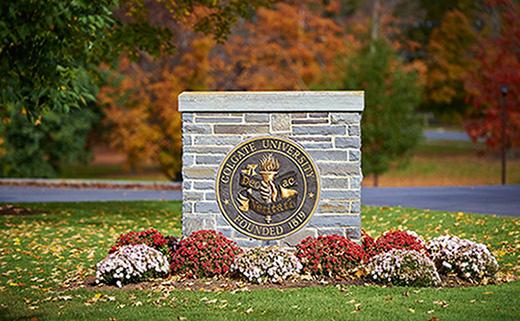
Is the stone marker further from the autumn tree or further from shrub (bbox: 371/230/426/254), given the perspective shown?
the autumn tree

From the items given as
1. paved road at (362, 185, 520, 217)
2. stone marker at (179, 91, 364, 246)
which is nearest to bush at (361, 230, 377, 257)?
stone marker at (179, 91, 364, 246)

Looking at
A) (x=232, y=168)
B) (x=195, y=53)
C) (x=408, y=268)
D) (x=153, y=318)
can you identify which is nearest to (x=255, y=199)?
(x=232, y=168)

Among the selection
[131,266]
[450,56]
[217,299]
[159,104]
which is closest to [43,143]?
[159,104]

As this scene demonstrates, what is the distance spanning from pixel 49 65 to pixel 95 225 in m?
9.10

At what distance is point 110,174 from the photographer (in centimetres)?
4506

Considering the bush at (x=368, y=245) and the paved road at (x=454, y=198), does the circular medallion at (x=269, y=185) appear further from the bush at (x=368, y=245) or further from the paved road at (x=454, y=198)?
the paved road at (x=454, y=198)

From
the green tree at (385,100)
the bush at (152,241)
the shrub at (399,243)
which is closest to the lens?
the shrub at (399,243)

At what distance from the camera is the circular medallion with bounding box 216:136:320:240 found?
12.0 metres

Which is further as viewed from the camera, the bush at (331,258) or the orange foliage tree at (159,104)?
the orange foliage tree at (159,104)

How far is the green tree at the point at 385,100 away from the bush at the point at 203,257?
1802 cm

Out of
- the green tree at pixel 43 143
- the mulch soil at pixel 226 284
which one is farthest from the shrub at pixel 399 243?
the green tree at pixel 43 143

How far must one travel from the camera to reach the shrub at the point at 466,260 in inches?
430

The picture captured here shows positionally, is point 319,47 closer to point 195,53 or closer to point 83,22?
point 195,53

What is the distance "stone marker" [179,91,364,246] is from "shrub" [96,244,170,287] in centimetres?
97
